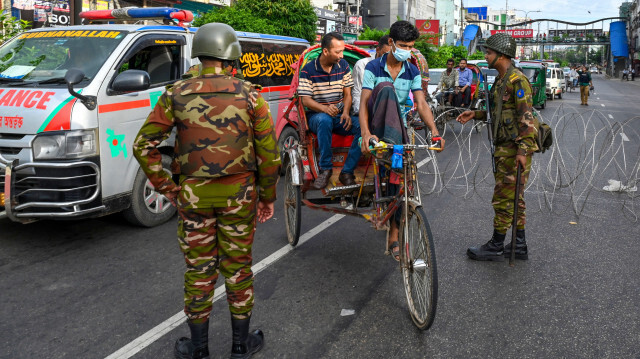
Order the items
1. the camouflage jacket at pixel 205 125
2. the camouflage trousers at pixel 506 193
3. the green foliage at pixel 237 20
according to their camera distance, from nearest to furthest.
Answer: the camouflage jacket at pixel 205 125, the camouflage trousers at pixel 506 193, the green foliage at pixel 237 20

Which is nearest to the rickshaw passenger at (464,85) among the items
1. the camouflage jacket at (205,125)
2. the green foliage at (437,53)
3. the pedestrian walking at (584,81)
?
the pedestrian walking at (584,81)

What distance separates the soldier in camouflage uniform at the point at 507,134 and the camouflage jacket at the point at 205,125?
2.77 metres

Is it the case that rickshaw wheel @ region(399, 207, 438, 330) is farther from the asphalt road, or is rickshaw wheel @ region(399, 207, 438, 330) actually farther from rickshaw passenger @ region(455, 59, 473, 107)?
rickshaw passenger @ region(455, 59, 473, 107)

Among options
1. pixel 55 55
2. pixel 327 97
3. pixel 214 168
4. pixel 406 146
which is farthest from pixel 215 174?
pixel 55 55

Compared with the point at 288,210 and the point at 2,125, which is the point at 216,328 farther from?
the point at 2,125

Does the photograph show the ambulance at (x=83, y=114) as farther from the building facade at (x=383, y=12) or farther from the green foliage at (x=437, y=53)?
the building facade at (x=383, y=12)

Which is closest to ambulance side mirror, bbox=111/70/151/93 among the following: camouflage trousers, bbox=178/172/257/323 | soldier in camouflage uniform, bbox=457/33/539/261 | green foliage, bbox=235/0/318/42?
camouflage trousers, bbox=178/172/257/323

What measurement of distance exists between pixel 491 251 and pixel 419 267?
6.02ft

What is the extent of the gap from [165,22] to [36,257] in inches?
133

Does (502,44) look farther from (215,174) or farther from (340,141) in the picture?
(215,174)

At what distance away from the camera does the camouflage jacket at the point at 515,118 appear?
4.99m

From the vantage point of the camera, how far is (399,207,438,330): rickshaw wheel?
356 cm

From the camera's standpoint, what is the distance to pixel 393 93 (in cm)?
450

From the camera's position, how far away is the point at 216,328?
3.86 m
